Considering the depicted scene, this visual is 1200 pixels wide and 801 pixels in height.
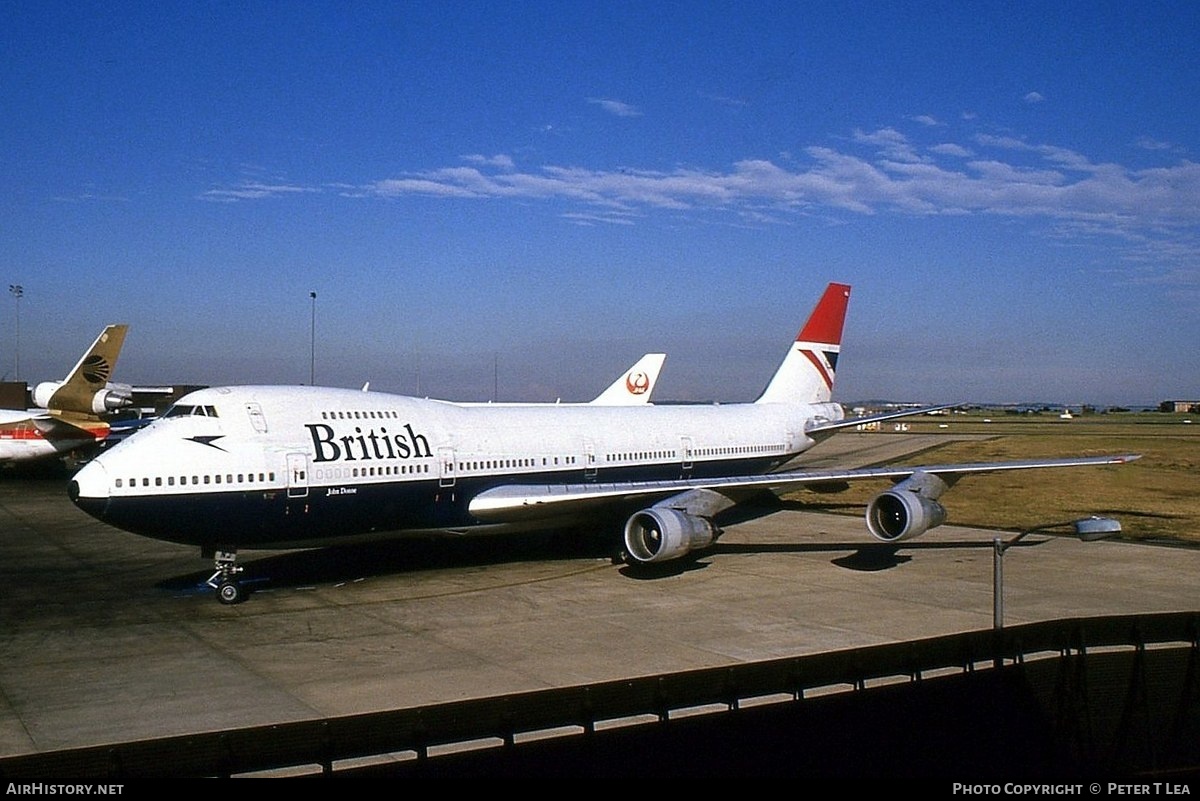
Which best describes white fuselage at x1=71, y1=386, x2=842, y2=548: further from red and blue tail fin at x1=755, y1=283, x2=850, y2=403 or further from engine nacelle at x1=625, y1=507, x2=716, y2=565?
red and blue tail fin at x1=755, y1=283, x2=850, y2=403

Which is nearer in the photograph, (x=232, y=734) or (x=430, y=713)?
(x=232, y=734)

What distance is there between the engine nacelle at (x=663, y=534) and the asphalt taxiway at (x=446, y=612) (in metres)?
0.83

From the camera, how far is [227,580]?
2002cm

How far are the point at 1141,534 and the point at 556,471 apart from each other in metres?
19.4

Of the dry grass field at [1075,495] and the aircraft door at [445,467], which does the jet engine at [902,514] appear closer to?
the aircraft door at [445,467]

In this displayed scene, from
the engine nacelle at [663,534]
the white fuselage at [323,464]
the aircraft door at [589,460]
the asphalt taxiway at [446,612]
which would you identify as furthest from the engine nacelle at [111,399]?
the engine nacelle at [663,534]

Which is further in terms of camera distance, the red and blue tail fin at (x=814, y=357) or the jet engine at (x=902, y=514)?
the red and blue tail fin at (x=814, y=357)

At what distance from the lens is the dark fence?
8.50 m

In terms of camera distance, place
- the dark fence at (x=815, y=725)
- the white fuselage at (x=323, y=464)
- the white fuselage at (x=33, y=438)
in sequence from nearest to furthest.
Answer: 1. the dark fence at (x=815, y=725)
2. the white fuselage at (x=323, y=464)
3. the white fuselage at (x=33, y=438)

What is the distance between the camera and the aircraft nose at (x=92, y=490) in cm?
1784

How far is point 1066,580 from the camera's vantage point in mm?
22844

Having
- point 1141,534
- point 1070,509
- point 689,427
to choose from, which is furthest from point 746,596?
point 1070,509

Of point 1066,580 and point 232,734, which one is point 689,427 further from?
point 232,734

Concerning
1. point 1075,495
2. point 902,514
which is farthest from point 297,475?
point 1075,495
